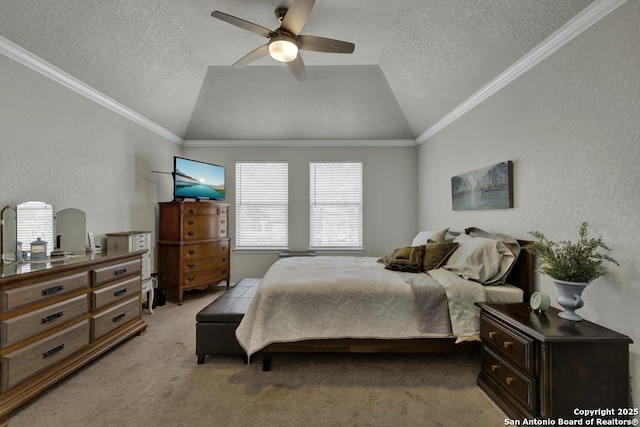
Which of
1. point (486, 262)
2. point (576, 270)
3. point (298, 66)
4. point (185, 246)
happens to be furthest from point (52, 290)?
point (576, 270)

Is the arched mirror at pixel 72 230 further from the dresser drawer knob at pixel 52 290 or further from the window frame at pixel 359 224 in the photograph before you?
the window frame at pixel 359 224

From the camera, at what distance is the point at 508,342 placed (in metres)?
1.83

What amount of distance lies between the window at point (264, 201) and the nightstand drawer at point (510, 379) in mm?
3699

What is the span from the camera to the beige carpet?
1.81 metres

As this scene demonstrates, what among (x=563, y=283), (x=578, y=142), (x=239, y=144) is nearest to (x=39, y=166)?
(x=239, y=144)

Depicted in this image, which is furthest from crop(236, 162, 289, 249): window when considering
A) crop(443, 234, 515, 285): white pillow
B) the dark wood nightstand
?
the dark wood nightstand

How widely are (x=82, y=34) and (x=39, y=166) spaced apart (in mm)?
1302

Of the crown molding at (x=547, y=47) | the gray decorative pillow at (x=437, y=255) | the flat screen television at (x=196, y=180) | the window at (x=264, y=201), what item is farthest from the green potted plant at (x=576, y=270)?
the flat screen television at (x=196, y=180)

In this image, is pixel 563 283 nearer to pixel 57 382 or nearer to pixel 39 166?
pixel 57 382

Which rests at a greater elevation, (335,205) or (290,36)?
(290,36)

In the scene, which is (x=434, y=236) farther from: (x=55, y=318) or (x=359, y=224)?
(x=55, y=318)

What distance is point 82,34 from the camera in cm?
256

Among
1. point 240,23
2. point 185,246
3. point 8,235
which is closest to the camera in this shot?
point 240,23

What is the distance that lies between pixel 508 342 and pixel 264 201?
425cm
